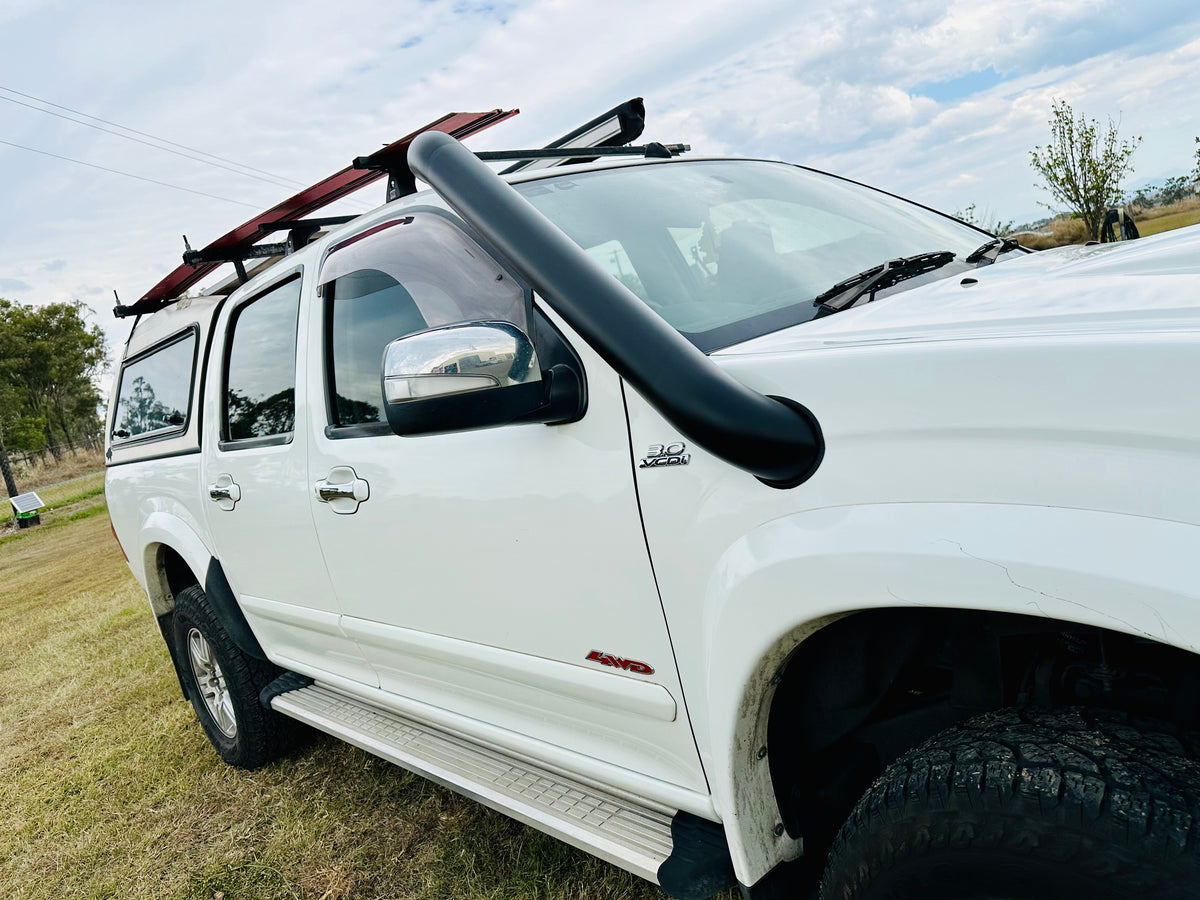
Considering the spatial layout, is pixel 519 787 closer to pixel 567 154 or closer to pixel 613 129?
pixel 567 154

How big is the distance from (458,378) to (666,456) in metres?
0.36

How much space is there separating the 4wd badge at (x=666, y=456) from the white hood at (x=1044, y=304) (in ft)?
0.60

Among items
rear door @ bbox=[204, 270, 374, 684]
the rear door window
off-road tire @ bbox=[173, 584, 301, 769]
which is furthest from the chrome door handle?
off-road tire @ bbox=[173, 584, 301, 769]

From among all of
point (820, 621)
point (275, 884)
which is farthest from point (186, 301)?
point (820, 621)

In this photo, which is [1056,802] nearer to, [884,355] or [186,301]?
[884,355]

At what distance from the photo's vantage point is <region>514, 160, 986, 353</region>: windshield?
178 centimetres

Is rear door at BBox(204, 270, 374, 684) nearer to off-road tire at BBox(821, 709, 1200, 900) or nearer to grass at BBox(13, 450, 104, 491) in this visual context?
off-road tire at BBox(821, 709, 1200, 900)

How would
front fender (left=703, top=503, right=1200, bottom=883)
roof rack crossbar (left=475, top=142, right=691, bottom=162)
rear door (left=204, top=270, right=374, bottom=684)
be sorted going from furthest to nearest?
rear door (left=204, top=270, right=374, bottom=684) < roof rack crossbar (left=475, top=142, right=691, bottom=162) < front fender (left=703, top=503, right=1200, bottom=883)

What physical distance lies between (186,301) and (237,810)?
203 centimetres

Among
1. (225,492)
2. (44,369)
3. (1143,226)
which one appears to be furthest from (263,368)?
(44,369)

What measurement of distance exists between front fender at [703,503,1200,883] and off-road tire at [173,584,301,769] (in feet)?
7.87

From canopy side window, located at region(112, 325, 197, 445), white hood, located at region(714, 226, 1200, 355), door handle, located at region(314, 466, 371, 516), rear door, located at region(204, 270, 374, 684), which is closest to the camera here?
white hood, located at region(714, 226, 1200, 355)

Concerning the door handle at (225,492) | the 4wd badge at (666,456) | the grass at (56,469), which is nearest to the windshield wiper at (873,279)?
the 4wd badge at (666,456)

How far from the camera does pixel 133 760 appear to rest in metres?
4.13
